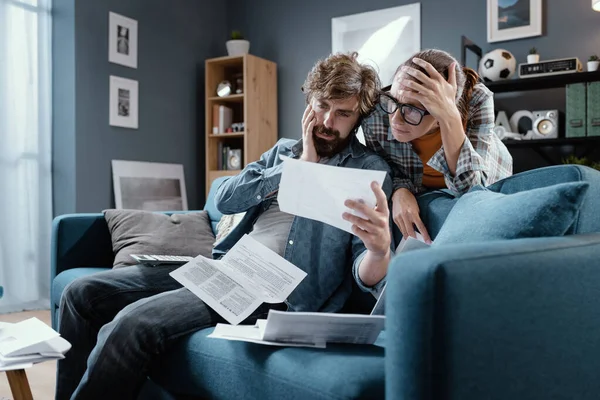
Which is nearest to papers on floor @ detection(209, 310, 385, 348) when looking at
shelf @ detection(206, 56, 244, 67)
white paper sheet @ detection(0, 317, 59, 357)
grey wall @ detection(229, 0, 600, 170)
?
white paper sheet @ detection(0, 317, 59, 357)

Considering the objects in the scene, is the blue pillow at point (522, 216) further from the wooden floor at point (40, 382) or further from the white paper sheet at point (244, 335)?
the wooden floor at point (40, 382)

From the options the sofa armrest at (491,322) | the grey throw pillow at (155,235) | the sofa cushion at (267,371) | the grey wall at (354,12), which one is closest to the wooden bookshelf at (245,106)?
the grey wall at (354,12)

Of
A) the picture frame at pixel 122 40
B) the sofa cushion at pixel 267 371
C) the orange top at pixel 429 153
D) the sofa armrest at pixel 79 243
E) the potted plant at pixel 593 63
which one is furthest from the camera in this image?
the picture frame at pixel 122 40

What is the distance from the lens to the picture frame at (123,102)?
411 centimetres

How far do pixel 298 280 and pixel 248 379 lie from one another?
31cm

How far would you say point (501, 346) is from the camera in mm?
904

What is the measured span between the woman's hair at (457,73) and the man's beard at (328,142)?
0.81 feet

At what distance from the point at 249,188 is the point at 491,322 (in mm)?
941

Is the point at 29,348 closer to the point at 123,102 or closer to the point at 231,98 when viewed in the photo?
the point at 123,102

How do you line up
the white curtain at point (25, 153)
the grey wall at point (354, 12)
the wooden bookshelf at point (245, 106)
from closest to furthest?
the white curtain at point (25, 153) < the grey wall at point (354, 12) < the wooden bookshelf at point (245, 106)

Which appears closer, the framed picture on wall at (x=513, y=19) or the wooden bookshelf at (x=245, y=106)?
the framed picture on wall at (x=513, y=19)

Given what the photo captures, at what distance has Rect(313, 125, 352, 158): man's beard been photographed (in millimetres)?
1672

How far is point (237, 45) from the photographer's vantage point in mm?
4680

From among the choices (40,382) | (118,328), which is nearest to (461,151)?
(118,328)
